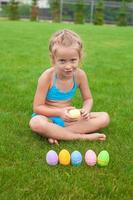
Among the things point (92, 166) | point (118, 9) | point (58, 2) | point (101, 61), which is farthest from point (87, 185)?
point (118, 9)

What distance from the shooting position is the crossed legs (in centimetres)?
414

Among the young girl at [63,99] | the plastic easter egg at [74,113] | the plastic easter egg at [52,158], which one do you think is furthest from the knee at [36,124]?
the plastic easter egg at [52,158]

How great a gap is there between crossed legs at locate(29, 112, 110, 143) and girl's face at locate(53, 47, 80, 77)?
50 centimetres

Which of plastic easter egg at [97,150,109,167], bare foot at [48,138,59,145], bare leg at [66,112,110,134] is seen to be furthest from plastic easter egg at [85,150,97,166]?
bare leg at [66,112,110,134]

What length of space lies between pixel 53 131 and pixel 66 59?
2.10 ft

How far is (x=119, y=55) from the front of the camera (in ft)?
34.1

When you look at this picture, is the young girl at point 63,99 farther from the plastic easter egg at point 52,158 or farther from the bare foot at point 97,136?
the plastic easter egg at point 52,158

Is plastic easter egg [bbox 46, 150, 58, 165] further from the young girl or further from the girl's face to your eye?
the girl's face

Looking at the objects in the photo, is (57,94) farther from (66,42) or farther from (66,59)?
(66,42)

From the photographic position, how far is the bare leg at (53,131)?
4.13 meters

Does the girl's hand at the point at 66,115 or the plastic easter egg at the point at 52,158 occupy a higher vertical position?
the girl's hand at the point at 66,115

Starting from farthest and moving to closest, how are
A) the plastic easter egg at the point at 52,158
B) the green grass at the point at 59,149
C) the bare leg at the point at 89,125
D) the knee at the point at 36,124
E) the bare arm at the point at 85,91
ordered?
the bare arm at the point at 85,91, the bare leg at the point at 89,125, the knee at the point at 36,124, the plastic easter egg at the point at 52,158, the green grass at the point at 59,149

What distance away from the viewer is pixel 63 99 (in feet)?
14.8

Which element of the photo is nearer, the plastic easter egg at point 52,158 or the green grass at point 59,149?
the green grass at point 59,149
